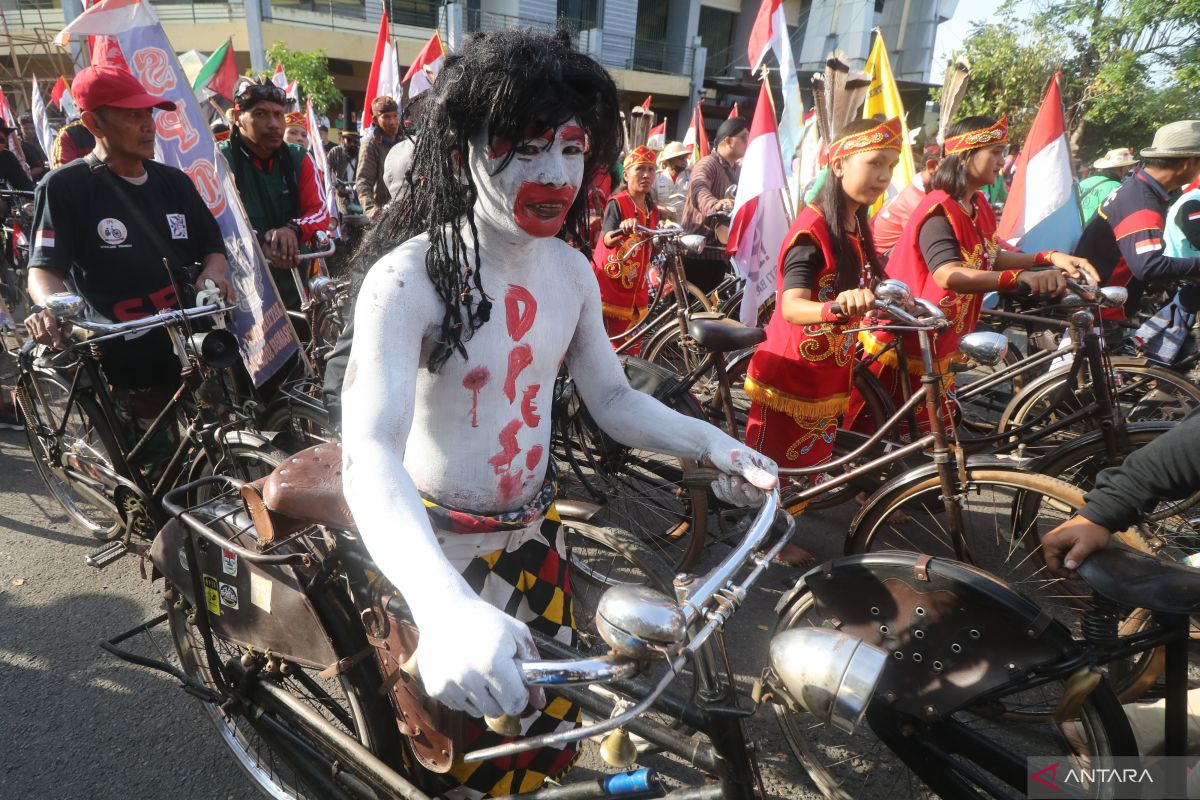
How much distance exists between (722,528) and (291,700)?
2021mm

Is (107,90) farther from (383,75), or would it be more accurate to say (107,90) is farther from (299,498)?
(383,75)

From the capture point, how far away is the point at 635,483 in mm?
3479

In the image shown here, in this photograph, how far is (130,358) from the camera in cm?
301

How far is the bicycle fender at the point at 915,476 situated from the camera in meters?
2.65

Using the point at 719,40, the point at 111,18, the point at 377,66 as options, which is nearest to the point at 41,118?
the point at 377,66

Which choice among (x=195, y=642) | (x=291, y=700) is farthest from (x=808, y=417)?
(x=195, y=642)

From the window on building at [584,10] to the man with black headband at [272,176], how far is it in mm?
21677

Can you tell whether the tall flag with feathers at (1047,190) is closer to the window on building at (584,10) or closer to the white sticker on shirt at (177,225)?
the white sticker on shirt at (177,225)

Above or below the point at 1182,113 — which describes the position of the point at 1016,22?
above

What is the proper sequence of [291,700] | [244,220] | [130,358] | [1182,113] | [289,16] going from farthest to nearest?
1. [289,16]
2. [1182,113]
3. [244,220]
4. [130,358]
5. [291,700]

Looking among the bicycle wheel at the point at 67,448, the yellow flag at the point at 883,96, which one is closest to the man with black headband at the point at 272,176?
the bicycle wheel at the point at 67,448

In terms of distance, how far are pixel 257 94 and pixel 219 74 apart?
448cm

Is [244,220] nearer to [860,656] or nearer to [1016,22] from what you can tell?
[860,656]

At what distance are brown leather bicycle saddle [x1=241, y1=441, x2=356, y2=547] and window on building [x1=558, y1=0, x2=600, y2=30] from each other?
2480cm
